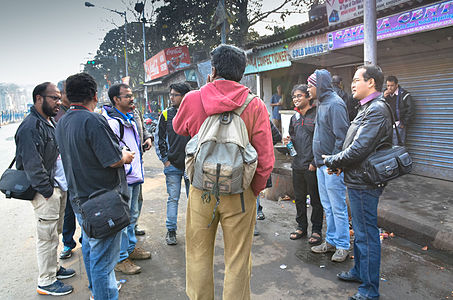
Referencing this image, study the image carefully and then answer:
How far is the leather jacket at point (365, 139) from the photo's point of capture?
2623 mm

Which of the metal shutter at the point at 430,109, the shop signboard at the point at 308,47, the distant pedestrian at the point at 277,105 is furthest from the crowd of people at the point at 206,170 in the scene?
the distant pedestrian at the point at 277,105

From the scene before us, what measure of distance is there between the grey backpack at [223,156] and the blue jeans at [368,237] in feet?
4.14

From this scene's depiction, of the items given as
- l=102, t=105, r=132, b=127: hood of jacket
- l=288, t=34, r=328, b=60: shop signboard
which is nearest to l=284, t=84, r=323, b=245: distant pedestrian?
l=102, t=105, r=132, b=127: hood of jacket

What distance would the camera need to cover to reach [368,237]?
275cm

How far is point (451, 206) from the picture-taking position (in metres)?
4.74

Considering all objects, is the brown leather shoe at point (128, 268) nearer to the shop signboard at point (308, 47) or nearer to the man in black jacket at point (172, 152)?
the man in black jacket at point (172, 152)

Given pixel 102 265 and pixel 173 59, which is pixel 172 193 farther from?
pixel 173 59

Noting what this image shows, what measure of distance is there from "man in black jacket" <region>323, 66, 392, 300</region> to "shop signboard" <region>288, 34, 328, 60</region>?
531 cm

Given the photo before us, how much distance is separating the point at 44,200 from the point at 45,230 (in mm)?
295

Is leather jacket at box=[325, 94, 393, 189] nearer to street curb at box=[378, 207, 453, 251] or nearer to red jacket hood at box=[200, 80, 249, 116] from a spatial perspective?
red jacket hood at box=[200, 80, 249, 116]

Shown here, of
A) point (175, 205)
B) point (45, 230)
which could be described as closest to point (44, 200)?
point (45, 230)

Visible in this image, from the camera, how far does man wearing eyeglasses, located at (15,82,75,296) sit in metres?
2.90

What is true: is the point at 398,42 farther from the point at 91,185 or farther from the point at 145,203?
the point at 91,185

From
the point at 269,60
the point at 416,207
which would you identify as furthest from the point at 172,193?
the point at 269,60
